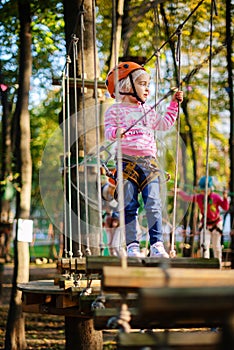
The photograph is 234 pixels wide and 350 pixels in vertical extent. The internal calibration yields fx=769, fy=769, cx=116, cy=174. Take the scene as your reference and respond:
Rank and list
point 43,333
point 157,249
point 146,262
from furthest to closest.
Answer: 1. point 43,333
2. point 157,249
3. point 146,262

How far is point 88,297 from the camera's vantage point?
4.78 metres

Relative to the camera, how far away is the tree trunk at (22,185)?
1085 cm

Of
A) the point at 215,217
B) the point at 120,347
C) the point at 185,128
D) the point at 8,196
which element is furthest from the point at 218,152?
the point at 120,347

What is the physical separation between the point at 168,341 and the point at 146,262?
3.16ft

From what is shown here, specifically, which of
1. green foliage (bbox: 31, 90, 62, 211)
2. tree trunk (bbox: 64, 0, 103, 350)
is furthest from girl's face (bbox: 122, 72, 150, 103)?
green foliage (bbox: 31, 90, 62, 211)

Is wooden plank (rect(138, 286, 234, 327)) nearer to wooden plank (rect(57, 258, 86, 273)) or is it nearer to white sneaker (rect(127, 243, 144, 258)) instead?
wooden plank (rect(57, 258, 86, 273))

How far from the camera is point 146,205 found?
610 cm

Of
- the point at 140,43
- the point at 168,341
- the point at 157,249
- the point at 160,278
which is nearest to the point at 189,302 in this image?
the point at 160,278

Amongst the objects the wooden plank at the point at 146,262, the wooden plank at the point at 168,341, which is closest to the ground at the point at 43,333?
the wooden plank at the point at 146,262

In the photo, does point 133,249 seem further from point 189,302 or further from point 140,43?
point 140,43

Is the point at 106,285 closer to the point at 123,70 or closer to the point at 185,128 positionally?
the point at 123,70

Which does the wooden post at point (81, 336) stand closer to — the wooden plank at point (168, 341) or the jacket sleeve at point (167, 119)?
the jacket sleeve at point (167, 119)

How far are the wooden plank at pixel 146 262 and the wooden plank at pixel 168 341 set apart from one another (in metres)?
0.49

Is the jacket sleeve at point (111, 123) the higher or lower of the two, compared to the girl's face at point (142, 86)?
lower
